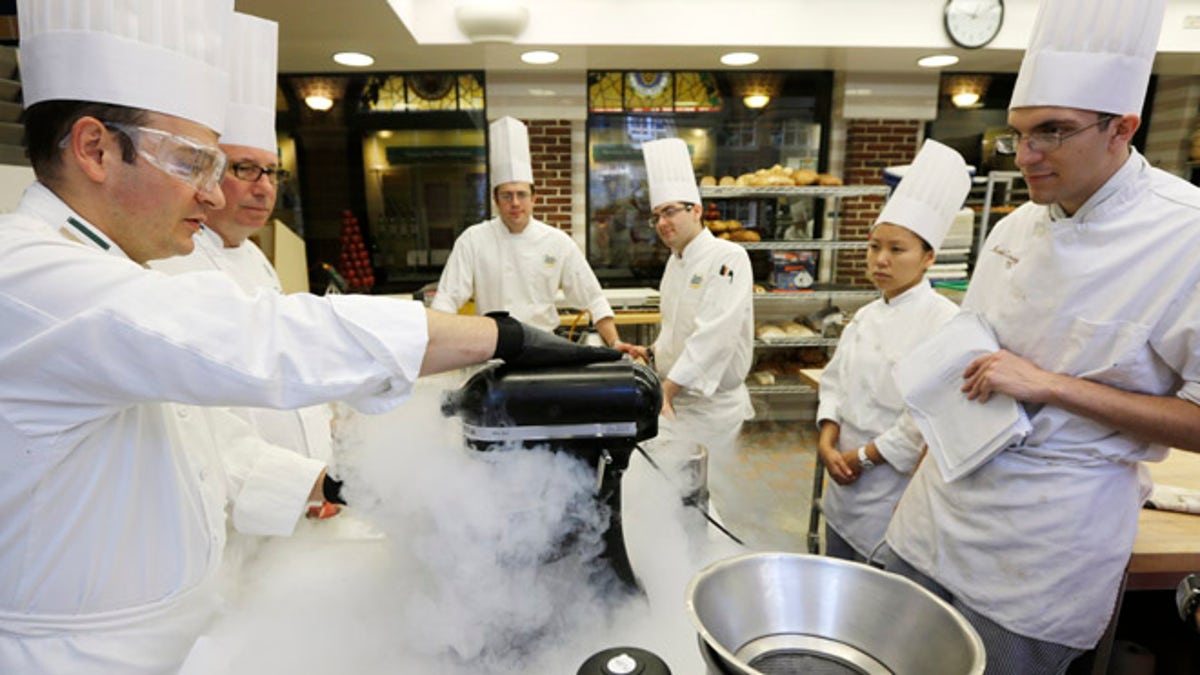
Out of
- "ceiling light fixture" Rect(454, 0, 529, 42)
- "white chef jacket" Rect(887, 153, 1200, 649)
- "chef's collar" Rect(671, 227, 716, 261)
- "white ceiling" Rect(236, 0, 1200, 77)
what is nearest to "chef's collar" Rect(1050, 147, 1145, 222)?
"white chef jacket" Rect(887, 153, 1200, 649)

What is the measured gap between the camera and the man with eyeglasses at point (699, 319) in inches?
108

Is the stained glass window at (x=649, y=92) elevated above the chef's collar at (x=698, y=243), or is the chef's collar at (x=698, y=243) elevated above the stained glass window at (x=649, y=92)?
the stained glass window at (x=649, y=92)

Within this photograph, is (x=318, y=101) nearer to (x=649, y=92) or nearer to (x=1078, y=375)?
(x=649, y=92)

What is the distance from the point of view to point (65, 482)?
2.68 feet

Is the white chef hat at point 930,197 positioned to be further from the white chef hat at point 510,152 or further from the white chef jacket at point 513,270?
the white chef hat at point 510,152

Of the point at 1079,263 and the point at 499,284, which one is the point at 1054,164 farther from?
the point at 499,284

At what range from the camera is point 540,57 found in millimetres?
4156

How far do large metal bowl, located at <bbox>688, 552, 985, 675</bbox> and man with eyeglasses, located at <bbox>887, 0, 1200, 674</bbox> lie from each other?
79 centimetres

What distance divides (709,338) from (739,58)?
8.57ft

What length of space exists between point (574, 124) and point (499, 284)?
1870mm

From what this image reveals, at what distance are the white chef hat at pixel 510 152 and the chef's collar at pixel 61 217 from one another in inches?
103

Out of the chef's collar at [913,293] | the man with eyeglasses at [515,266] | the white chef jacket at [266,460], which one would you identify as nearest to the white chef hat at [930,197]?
the chef's collar at [913,293]

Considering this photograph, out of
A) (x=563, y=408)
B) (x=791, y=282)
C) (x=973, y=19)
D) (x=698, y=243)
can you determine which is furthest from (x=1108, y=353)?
(x=973, y=19)

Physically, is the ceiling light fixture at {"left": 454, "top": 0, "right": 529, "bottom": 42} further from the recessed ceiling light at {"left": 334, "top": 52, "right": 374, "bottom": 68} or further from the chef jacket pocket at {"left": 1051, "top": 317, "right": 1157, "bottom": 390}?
the chef jacket pocket at {"left": 1051, "top": 317, "right": 1157, "bottom": 390}
